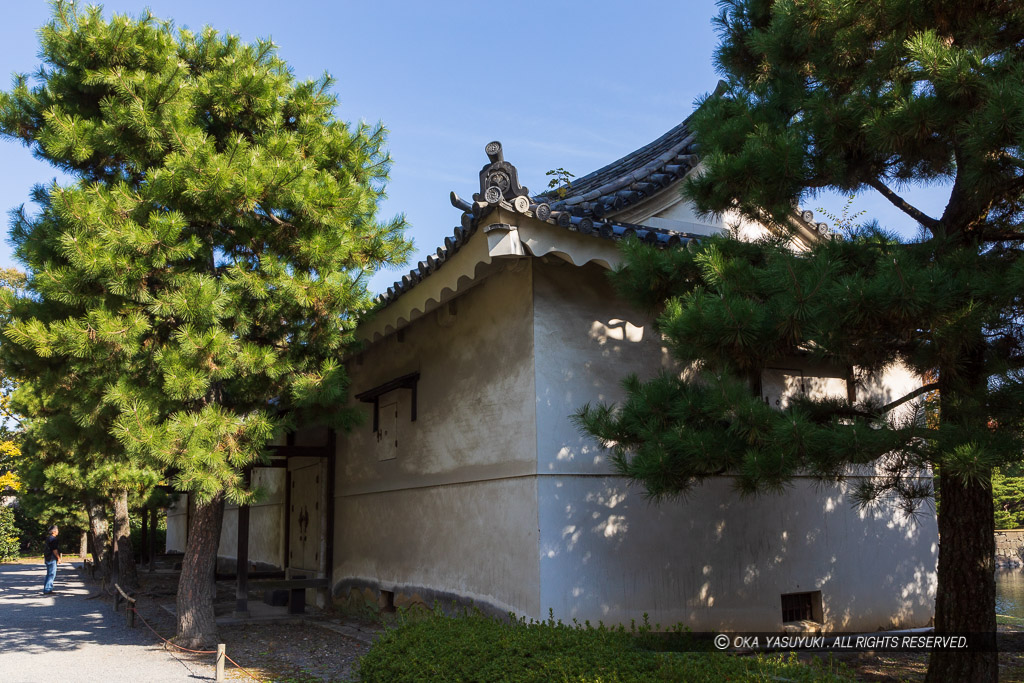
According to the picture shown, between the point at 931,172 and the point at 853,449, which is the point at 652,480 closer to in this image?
the point at 853,449

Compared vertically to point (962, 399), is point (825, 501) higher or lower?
lower

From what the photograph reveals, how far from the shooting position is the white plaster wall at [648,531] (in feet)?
22.5

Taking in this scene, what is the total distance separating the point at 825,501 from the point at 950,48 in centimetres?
541

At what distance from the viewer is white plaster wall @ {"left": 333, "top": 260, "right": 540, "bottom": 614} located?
281 inches

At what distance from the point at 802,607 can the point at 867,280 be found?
5.17m

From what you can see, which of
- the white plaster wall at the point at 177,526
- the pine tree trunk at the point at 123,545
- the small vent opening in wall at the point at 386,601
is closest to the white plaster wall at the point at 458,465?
the small vent opening in wall at the point at 386,601

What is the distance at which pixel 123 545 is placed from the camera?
1563 centimetres

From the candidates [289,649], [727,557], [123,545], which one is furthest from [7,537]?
[727,557]

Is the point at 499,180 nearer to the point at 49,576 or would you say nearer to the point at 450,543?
the point at 450,543

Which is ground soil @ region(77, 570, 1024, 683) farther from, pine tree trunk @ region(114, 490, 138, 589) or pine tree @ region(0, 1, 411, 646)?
pine tree trunk @ region(114, 490, 138, 589)

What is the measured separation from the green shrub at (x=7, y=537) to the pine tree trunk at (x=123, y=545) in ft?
58.5

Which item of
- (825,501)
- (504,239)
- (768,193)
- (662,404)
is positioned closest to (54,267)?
(504,239)

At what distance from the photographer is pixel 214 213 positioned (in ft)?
24.1

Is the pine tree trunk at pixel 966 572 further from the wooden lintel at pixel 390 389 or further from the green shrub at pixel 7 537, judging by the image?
the green shrub at pixel 7 537
